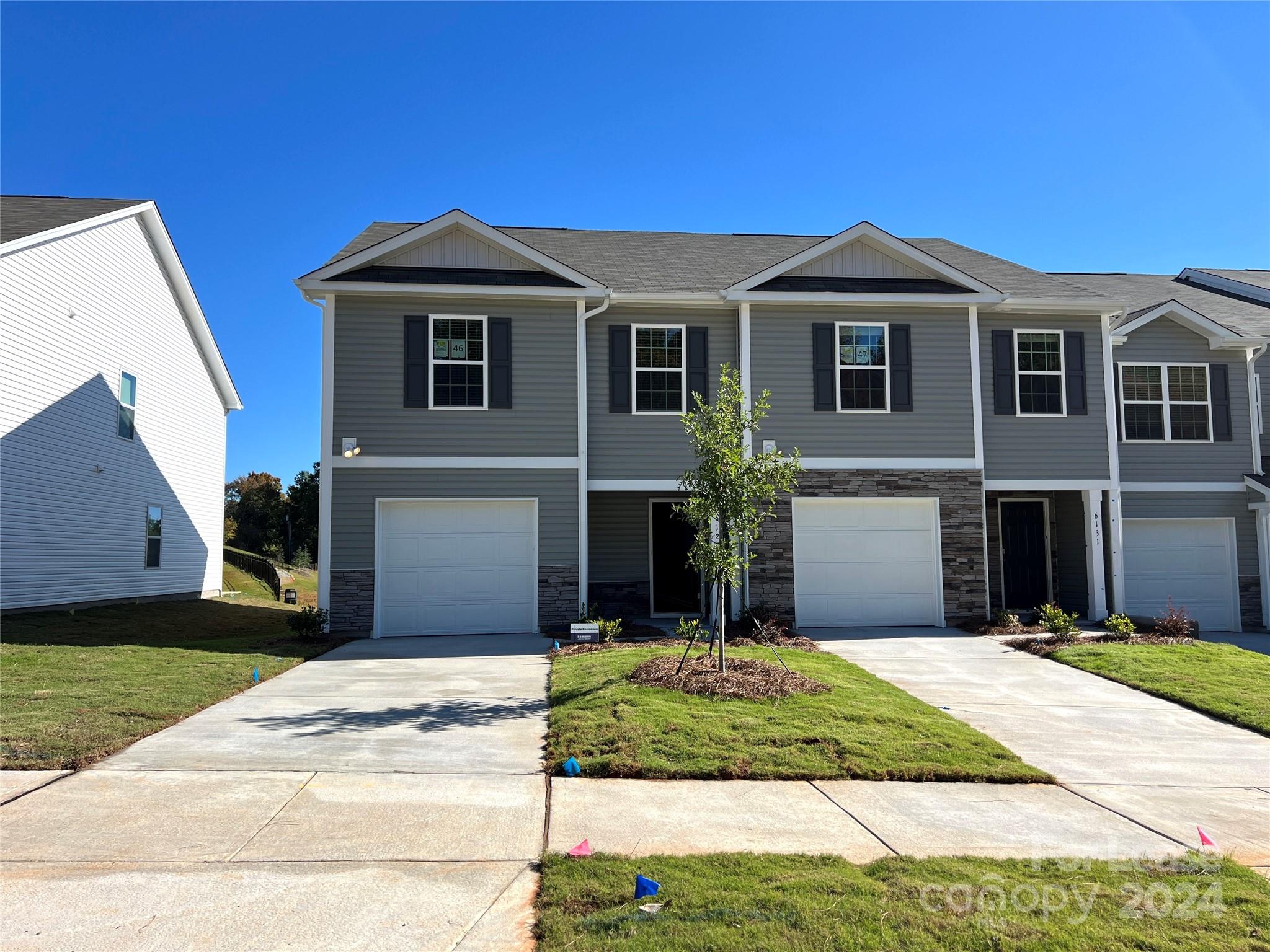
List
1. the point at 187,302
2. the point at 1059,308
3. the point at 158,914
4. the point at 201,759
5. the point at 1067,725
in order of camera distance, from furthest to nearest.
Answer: the point at 187,302 → the point at 1059,308 → the point at 1067,725 → the point at 201,759 → the point at 158,914

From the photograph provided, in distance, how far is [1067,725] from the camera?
8.64 m

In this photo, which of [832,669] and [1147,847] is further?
[832,669]

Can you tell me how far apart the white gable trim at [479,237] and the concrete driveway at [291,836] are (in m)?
8.45

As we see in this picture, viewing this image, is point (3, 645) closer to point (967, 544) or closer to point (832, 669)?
point (832, 669)

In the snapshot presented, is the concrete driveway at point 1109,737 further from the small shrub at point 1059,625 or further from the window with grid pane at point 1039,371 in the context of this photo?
the window with grid pane at point 1039,371

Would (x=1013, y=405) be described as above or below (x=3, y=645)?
above

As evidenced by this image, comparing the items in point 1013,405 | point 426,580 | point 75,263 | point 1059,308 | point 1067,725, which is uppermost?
point 75,263

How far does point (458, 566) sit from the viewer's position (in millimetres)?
14906

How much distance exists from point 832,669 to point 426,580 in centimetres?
730

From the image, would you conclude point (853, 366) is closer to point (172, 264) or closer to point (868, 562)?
point (868, 562)

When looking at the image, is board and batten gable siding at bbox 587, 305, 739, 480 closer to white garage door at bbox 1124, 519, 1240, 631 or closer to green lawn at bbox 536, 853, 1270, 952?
white garage door at bbox 1124, 519, 1240, 631

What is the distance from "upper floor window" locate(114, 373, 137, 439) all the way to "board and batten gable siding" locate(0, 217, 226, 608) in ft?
0.51

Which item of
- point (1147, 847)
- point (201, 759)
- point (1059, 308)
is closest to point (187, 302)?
point (201, 759)

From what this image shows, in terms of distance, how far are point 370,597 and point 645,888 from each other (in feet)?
36.3
